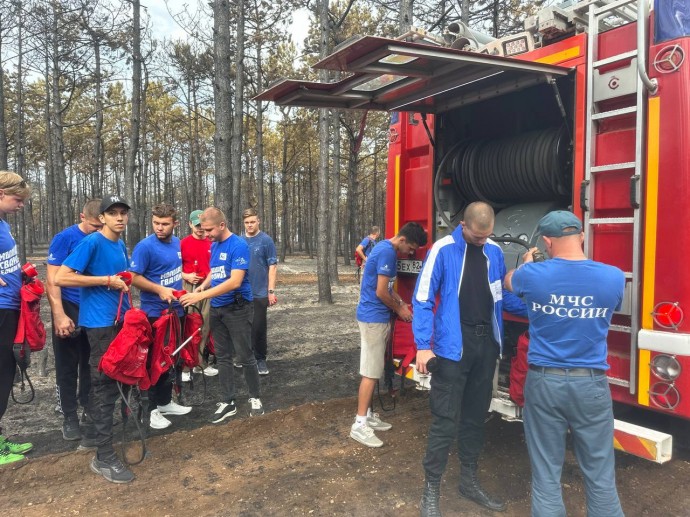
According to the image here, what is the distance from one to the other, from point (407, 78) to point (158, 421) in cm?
357

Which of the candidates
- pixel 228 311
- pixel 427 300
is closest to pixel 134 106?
pixel 228 311

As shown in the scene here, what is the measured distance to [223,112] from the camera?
825cm

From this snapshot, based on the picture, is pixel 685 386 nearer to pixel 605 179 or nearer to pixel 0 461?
pixel 605 179

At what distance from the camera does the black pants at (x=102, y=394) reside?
11.1 feet

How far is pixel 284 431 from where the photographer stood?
4.18m

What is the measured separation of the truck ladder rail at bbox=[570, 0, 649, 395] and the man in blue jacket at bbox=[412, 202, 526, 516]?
0.66 meters

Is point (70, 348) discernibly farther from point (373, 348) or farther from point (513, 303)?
point (513, 303)

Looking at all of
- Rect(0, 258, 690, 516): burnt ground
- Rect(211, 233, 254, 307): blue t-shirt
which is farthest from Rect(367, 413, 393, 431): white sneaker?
Rect(211, 233, 254, 307): blue t-shirt

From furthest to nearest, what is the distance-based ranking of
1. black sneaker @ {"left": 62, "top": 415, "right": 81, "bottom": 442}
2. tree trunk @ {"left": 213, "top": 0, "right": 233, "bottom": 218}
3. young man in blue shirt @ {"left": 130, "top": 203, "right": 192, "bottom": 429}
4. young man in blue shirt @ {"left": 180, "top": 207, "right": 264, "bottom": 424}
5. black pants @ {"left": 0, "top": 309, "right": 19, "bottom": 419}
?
1. tree trunk @ {"left": 213, "top": 0, "right": 233, "bottom": 218}
2. young man in blue shirt @ {"left": 180, "top": 207, "right": 264, "bottom": 424}
3. young man in blue shirt @ {"left": 130, "top": 203, "right": 192, "bottom": 429}
4. black sneaker @ {"left": 62, "top": 415, "right": 81, "bottom": 442}
5. black pants @ {"left": 0, "top": 309, "right": 19, "bottom": 419}

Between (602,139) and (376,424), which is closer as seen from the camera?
(602,139)

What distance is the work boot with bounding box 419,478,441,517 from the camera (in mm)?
2807

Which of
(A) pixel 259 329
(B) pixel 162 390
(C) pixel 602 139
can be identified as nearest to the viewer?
(C) pixel 602 139

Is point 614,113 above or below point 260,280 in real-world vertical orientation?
above

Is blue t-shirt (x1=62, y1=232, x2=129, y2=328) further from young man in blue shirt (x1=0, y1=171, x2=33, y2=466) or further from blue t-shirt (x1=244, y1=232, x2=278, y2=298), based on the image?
blue t-shirt (x1=244, y1=232, x2=278, y2=298)
